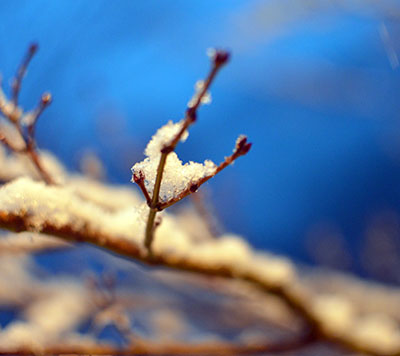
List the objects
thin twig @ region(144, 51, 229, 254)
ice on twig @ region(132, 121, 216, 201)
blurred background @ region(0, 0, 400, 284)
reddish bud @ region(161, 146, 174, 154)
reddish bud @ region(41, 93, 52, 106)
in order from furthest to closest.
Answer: blurred background @ region(0, 0, 400, 284)
reddish bud @ region(41, 93, 52, 106)
ice on twig @ region(132, 121, 216, 201)
reddish bud @ region(161, 146, 174, 154)
thin twig @ region(144, 51, 229, 254)

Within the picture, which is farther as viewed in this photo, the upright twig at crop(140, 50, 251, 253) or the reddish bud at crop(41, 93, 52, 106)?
the reddish bud at crop(41, 93, 52, 106)

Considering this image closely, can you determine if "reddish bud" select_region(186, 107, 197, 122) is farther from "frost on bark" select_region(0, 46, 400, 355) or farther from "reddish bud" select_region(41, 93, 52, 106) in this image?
"reddish bud" select_region(41, 93, 52, 106)

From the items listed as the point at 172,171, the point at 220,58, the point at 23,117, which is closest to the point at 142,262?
the point at 172,171

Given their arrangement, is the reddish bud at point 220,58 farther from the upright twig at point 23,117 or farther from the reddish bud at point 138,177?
the upright twig at point 23,117

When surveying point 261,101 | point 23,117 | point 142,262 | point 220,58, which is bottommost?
point 142,262

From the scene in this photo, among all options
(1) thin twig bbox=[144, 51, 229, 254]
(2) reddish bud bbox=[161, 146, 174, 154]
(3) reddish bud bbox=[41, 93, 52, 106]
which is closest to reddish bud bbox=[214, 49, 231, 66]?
(1) thin twig bbox=[144, 51, 229, 254]

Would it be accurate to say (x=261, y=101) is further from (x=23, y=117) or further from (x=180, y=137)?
(x=180, y=137)

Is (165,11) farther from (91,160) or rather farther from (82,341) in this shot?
(82,341)

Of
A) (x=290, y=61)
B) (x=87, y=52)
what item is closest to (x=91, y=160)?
(x=290, y=61)
